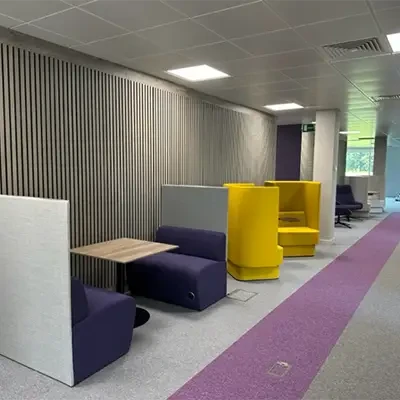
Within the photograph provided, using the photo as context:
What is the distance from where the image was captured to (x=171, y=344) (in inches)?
127

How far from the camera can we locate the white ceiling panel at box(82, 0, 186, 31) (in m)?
2.84

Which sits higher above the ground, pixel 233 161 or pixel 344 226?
pixel 233 161

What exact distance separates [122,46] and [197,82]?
1753 mm

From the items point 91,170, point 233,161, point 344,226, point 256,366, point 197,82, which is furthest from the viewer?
point 344,226

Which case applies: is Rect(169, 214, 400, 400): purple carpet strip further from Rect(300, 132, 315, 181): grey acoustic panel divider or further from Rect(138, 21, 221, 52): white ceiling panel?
Rect(300, 132, 315, 181): grey acoustic panel divider

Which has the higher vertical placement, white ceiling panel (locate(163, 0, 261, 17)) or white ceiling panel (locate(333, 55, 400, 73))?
white ceiling panel (locate(333, 55, 400, 73))

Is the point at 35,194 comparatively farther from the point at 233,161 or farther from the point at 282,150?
the point at 282,150

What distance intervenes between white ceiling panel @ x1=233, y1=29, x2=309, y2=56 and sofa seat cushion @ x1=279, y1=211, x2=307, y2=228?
Answer: 12.5ft

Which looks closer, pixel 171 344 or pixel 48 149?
pixel 171 344

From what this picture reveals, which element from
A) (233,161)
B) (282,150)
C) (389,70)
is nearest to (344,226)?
(282,150)

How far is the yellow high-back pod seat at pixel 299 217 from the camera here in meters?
6.63

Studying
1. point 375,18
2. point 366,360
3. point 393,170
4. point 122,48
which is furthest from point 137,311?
point 393,170

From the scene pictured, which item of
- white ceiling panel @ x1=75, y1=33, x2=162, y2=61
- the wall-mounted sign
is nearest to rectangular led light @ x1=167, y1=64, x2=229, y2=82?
white ceiling panel @ x1=75, y1=33, x2=162, y2=61

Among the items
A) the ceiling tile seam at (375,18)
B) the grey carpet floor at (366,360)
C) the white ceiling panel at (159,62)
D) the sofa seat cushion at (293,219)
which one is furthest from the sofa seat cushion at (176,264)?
the sofa seat cushion at (293,219)
